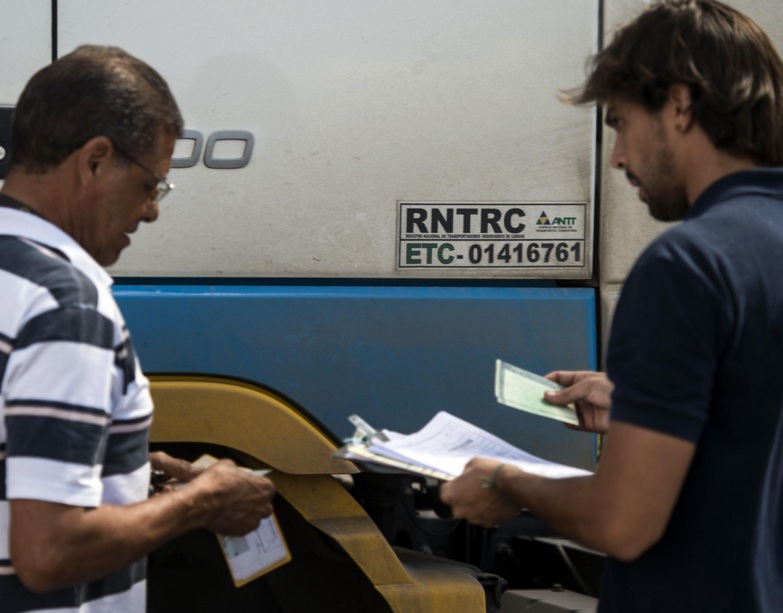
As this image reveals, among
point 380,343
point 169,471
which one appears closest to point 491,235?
point 380,343

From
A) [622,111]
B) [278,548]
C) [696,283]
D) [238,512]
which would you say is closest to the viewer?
[696,283]

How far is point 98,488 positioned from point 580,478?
652mm

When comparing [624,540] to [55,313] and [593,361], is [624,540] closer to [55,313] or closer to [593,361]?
[55,313]

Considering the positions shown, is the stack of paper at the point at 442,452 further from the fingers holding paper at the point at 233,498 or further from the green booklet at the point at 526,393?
the fingers holding paper at the point at 233,498

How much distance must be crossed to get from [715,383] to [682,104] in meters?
0.39

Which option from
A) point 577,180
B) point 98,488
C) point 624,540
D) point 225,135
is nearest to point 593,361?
point 577,180

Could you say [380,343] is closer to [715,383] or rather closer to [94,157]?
[94,157]

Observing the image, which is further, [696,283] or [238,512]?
[238,512]

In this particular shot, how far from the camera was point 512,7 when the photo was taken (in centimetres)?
239

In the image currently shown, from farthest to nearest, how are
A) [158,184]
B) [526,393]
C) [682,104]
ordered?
[526,393] < [158,184] < [682,104]

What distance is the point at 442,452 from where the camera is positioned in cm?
179

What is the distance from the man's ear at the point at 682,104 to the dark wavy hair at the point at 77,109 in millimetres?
781

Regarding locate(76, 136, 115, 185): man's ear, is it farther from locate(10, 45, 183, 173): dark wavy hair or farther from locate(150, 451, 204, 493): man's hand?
locate(150, 451, 204, 493): man's hand

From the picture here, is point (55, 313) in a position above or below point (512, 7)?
below
